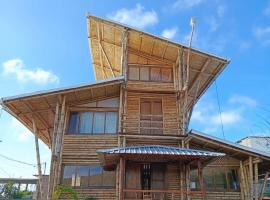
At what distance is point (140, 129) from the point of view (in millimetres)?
14133

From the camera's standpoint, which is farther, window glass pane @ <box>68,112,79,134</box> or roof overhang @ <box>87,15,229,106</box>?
roof overhang @ <box>87,15,229,106</box>

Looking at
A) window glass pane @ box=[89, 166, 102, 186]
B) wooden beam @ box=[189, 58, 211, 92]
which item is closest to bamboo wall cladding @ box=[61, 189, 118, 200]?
window glass pane @ box=[89, 166, 102, 186]

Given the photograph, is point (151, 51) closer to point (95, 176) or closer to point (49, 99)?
point (49, 99)

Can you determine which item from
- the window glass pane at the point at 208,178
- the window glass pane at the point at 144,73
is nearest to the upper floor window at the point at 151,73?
the window glass pane at the point at 144,73

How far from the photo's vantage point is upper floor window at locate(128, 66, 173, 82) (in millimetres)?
15484

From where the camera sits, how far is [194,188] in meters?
13.5

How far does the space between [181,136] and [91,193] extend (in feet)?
15.2

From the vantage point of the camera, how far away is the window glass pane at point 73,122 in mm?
14016

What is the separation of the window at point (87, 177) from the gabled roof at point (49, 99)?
3.06 meters

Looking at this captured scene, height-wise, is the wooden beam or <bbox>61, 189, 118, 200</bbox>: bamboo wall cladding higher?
the wooden beam

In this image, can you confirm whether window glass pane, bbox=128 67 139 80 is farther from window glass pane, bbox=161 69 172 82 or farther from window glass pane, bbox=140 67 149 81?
window glass pane, bbox=161 69 172 82

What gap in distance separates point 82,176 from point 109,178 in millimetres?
1186

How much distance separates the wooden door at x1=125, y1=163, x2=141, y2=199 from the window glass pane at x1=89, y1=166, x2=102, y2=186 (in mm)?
1213

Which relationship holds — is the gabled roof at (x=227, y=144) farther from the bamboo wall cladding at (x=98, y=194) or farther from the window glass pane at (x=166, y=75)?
the bamboo wall cladding at (x=98, y=194)
